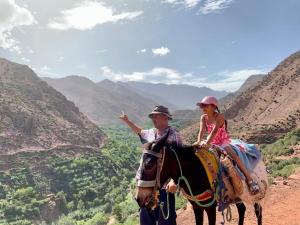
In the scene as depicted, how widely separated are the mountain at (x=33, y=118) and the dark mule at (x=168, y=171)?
60775 millimetres

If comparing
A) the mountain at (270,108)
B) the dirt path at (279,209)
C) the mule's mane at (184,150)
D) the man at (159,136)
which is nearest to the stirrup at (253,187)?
the man at (159,136)

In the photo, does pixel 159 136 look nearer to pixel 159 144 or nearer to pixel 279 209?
→ pixel 159 144

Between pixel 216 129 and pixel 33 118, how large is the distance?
74.3 metres

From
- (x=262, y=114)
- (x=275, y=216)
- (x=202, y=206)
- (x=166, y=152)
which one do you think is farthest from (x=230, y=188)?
(x=262, y=114)

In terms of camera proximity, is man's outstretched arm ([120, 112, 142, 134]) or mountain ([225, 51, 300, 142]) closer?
man's outstretched arm ([120, 112, 142, 134])

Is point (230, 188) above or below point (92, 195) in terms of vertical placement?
above

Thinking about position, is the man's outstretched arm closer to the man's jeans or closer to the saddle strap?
the man's jeans

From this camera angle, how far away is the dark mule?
4629mm

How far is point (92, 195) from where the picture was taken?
52656 millimetres

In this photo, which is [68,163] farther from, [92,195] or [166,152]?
[166,152]

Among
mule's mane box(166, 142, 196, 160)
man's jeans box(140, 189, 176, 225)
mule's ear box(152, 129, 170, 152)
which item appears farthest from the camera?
man's jeans box(140, 189, 176, 225)

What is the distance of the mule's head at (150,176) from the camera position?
4609 millimetres

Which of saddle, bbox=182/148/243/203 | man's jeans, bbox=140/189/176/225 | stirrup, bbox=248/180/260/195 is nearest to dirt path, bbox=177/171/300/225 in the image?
stirrup, bbox=248/180/260/195

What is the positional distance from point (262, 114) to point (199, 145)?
5979cm
